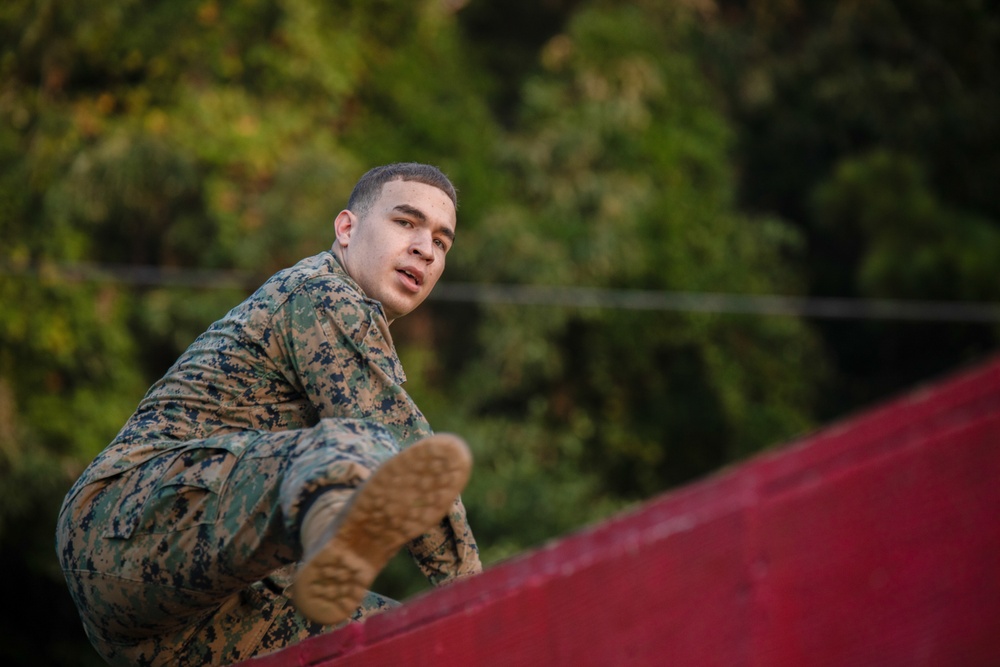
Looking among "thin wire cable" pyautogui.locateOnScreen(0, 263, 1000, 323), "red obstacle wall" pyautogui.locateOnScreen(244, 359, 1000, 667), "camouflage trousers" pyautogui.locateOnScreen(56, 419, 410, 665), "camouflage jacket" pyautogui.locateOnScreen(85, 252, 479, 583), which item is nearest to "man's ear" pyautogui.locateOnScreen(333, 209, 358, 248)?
"camouflage jacket" pyautogui.locateOnScreen(85, 252, 479, 583)

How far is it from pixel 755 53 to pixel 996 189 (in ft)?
12.0

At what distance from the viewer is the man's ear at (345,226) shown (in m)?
3.19

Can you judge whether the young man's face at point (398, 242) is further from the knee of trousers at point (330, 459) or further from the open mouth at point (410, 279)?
the knee of trousers at point (330, 459)

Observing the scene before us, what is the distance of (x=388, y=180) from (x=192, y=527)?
3.81 feet

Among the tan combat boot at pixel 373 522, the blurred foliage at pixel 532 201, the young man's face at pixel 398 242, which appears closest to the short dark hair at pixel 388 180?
the young man's face at pixel 398 242

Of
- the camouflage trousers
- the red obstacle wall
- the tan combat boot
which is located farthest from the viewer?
the camouflage trousers

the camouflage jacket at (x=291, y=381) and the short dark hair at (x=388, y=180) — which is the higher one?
the short dark hair at (x=388, y=180)

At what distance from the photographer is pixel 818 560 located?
1.63m

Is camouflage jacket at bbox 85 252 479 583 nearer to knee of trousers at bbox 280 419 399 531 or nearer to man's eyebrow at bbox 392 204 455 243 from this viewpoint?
knee of trousers at bbox 280 419 399 531

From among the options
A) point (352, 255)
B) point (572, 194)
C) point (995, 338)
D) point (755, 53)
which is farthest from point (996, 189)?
point (352, 255)

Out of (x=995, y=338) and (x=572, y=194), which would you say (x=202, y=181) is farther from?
(x=995, y=338)

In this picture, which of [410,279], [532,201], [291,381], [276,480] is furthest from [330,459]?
[532,201]

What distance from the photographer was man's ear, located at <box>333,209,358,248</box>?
3.19 meters

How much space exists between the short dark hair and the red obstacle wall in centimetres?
159
